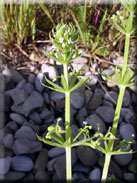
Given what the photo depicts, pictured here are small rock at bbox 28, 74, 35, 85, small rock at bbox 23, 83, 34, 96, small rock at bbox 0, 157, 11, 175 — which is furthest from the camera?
small rock at bbox 28, 74, 35, 85

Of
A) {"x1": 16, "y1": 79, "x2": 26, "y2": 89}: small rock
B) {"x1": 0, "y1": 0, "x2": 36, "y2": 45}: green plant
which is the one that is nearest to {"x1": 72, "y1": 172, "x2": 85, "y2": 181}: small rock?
{"x1": 16, "y1": 79, "x2": 26, "y2": 89}: small rock

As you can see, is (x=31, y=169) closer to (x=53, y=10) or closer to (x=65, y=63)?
(x=65, y=63)

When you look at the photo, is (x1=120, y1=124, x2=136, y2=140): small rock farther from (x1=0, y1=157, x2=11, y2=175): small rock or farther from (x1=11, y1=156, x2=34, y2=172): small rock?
(x1=0, y1=157, x2=11, y2=175): small rock

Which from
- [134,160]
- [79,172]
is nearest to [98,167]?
[79,172]

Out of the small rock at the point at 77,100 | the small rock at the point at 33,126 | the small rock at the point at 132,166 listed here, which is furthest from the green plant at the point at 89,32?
the small rock at the point at 132,166

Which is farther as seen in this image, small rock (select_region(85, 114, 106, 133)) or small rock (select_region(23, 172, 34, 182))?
small rock (select_region(85, 114, 106, 133))

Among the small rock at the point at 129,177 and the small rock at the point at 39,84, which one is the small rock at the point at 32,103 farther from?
the small rock at the point at 129,177

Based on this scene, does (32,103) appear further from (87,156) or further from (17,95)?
(87,156)
